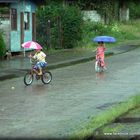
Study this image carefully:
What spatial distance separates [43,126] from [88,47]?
2248 cm

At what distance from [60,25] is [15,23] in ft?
16.4

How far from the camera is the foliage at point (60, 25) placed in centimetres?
2808

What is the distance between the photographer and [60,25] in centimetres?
2834

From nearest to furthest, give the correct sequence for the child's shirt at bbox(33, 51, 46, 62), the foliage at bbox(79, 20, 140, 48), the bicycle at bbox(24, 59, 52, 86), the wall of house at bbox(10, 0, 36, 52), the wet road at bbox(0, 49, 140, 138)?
1. the wet road at bbox(0, 49, 140, 138)
2. the bicycle at bbox(24, 59, 52, 86)
3. the child's shirt at bbox(33, 51, 46, 62)
4. the wall of house at bbox(10, 0, 36, 52)
5. the foliage at bbox(79, 20, 140, 48)

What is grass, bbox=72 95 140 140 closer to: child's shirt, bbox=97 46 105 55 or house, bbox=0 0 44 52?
child's shirt, bbox=97 46 105 55

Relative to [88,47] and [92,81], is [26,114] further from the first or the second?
[88,47]

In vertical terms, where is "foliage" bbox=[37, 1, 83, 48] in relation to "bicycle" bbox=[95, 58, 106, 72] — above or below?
above

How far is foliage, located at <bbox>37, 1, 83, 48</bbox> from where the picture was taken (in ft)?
92.1

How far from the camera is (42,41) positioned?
89.9 ft

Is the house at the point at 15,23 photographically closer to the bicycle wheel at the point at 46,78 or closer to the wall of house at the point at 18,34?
the wall of house at the point at 18,34

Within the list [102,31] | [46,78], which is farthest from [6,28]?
[102,31]

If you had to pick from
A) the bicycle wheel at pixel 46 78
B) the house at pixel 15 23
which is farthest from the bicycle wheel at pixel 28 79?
the house at pixel 15 23

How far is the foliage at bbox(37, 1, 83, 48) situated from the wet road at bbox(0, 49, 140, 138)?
32.0ft

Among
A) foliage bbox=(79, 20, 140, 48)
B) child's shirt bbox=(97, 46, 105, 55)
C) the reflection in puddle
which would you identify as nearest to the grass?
the reflection in puddle
